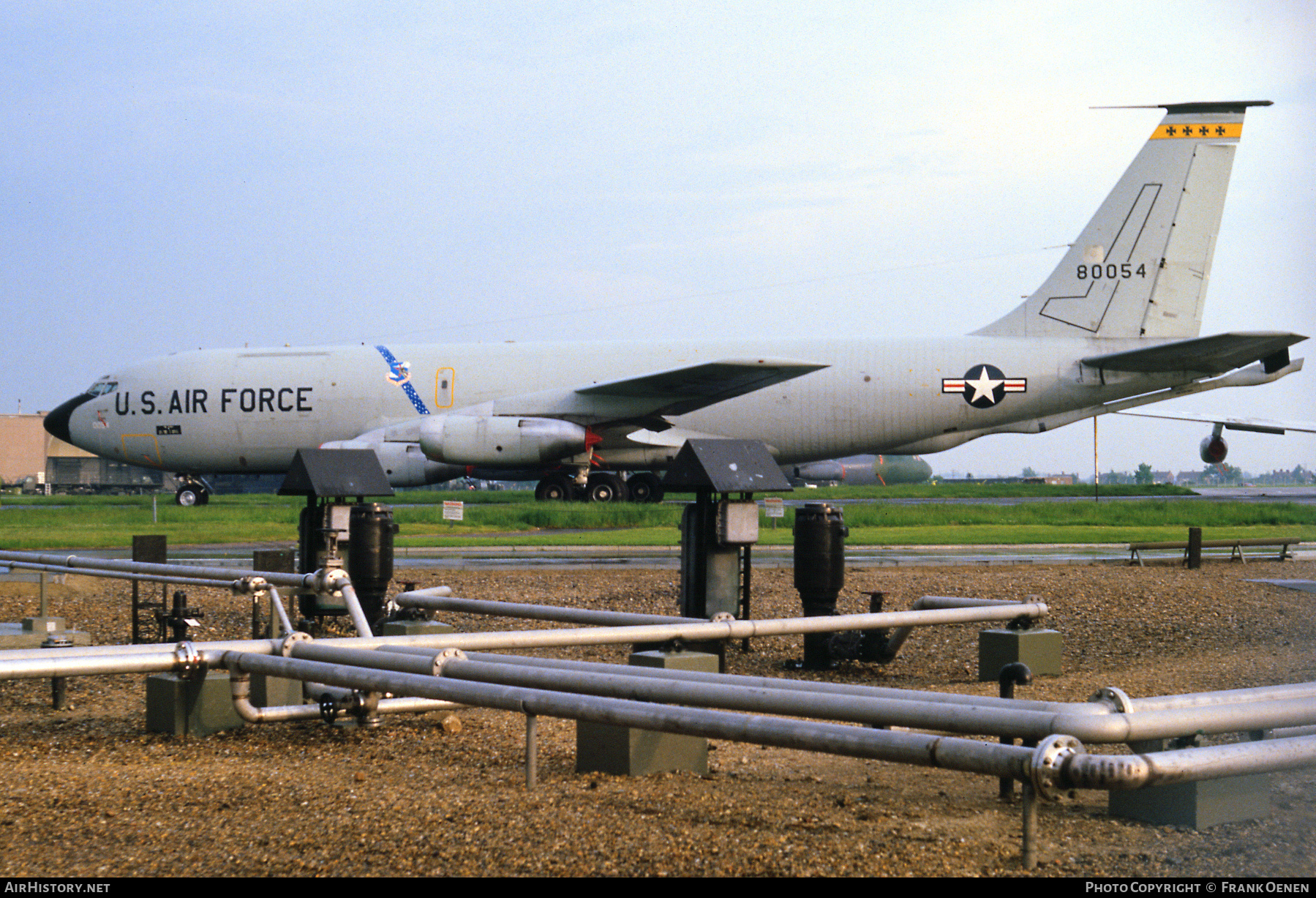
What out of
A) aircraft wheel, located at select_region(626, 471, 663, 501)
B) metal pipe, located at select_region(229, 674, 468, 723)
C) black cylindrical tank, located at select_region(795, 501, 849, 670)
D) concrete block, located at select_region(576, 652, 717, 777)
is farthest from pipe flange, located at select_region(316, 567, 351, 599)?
aircraft wheel, located at select_region(626, 471, 663, 501)

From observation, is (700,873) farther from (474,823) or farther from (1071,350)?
A: (1071,350)

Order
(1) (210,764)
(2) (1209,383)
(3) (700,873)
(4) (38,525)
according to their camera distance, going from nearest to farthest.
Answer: (3) (700,873) < (1) (210,764) < (4) (38,525) < (2) (1209,383)

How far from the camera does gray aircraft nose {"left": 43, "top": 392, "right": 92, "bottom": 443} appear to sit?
32625mm

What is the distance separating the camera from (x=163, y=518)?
88.7ft

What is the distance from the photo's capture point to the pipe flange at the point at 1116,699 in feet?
12.5

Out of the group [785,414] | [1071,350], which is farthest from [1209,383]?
[785,414]

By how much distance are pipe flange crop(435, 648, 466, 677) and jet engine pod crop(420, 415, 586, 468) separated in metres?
22.4

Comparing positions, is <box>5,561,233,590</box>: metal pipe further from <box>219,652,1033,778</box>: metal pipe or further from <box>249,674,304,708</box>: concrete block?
<box>219,652,1033,778</box>: metal pipe

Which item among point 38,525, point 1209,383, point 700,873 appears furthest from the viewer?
point 1209,383

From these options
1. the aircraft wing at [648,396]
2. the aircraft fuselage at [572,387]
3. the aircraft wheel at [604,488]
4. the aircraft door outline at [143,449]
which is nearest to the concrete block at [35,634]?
the aircraft wing at [648,396]

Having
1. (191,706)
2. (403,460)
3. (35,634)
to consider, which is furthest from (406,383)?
(191,706)

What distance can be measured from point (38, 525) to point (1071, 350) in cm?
2465

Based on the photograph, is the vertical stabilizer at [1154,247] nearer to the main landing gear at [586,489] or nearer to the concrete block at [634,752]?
the main landing gear at [586,489]

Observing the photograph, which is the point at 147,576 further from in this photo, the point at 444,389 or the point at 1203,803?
the point at 444,389
